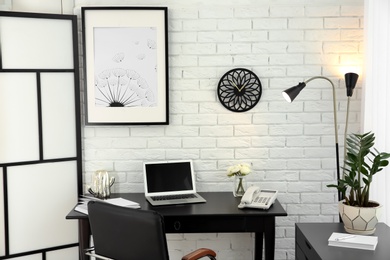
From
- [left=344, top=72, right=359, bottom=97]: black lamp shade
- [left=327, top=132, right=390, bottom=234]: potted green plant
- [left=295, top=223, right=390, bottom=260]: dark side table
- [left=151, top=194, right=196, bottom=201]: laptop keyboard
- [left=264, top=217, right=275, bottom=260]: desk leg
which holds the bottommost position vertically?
[left=264, top=217, right=275, bottom=260]: desk leg

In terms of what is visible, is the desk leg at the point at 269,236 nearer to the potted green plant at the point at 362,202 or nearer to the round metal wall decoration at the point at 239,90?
the potted green plant at the point at 362,202

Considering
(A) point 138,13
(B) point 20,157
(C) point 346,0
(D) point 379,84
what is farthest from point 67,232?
(C) point 346,0

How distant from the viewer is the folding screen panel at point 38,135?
3.15 metres

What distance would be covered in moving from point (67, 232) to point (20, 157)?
614 millimetres

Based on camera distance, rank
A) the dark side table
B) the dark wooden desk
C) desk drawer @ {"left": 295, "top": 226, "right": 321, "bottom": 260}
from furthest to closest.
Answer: the dark wooden desk, desk drawer @ {"left": 295, "top": 226, "right": 321, "bottom": 260}, the dark side table

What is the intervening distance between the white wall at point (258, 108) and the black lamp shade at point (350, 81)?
0.24m

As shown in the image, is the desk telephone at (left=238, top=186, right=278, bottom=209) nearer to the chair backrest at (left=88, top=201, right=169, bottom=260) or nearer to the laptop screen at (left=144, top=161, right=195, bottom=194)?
the laptop screen at (left=144, top=161, right=195, bottom=194)

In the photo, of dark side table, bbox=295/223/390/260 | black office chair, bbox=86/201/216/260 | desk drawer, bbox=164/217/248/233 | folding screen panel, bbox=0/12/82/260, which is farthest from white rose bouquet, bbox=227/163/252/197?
folding screen panel, bbox=0/12/82/260

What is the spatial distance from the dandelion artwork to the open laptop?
1.43 ft

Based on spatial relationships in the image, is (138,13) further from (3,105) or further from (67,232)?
(67,232)

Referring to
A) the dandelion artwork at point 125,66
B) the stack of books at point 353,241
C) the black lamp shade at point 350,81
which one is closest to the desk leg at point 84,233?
the dandelion artwork at point 125,66

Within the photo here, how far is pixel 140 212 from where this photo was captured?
88.9 inches

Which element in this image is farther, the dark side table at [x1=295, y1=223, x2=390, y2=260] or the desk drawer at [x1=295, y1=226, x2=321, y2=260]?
the desk drawer at [x1=295, y1=226, x2=321, y2=260]

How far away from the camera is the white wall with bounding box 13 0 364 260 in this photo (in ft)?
11.1
